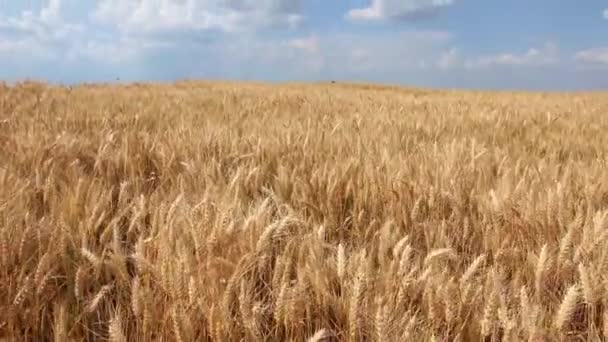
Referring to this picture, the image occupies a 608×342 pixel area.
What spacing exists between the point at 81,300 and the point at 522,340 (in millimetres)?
926

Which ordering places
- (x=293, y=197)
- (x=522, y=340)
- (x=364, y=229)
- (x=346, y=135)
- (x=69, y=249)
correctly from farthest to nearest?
(x=346, y=135), (x=293, y=197), (x=364, y=229), (x=69, y=249), (x=522, y=340)

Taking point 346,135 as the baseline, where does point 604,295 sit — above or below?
below

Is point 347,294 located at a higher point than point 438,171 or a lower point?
lower

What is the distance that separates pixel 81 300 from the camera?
1.12m

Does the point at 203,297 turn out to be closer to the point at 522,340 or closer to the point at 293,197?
the point at 522,340

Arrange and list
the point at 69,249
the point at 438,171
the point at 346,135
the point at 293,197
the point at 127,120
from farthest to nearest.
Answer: the point at 127,120
the point at 346,135
the point at 438,171
the point at 293,197
the point at 69,249

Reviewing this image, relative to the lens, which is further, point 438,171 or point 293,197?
point 438,171

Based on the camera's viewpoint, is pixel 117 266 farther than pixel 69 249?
No

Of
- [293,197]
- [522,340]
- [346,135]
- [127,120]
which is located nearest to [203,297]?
[522,340]

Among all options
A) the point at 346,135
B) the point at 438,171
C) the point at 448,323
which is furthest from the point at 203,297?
the point at 346,135

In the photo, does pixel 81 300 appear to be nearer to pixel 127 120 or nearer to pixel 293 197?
pixel 293 197

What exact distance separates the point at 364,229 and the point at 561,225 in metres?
0.55

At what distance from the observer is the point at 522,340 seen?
2.95 feet

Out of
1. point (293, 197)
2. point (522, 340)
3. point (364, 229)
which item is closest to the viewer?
point (522, 340)
